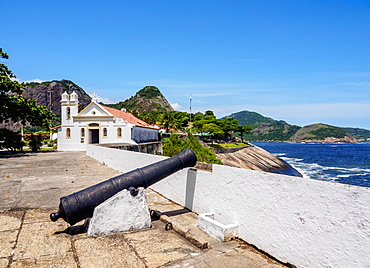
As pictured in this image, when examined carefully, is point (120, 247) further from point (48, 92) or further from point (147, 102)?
point (147, 102)

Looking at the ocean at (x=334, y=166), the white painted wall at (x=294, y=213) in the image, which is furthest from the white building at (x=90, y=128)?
the white painted wall at (x=294, y=213)

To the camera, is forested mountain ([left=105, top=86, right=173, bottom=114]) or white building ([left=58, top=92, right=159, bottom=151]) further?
forested mountain ([left=105, top=86, right=173, bottom=114])

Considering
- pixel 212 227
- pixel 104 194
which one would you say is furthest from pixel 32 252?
pixel 212 227

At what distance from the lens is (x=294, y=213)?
11.3 feet

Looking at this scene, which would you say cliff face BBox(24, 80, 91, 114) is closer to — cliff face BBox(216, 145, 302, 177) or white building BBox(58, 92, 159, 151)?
cliff face BBox(216, 145, 302, 177)

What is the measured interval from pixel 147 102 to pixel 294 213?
167524 millimetres

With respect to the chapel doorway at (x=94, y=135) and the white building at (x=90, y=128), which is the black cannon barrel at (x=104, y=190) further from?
the chapel doorway at (x=94, y=135)

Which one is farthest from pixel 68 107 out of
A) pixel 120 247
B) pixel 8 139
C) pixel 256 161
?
pixel 120 247

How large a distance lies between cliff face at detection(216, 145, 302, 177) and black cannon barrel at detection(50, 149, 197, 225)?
37243 mm

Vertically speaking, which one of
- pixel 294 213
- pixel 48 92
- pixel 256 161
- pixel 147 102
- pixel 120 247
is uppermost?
pixel 48 92

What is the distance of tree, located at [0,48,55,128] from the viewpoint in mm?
21922

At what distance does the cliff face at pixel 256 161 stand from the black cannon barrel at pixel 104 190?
37243 millimetres

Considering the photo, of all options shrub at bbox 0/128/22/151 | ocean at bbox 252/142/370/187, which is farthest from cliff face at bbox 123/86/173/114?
shrub at bbox 0/128/22/151

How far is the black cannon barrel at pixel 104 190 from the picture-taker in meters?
4.23
